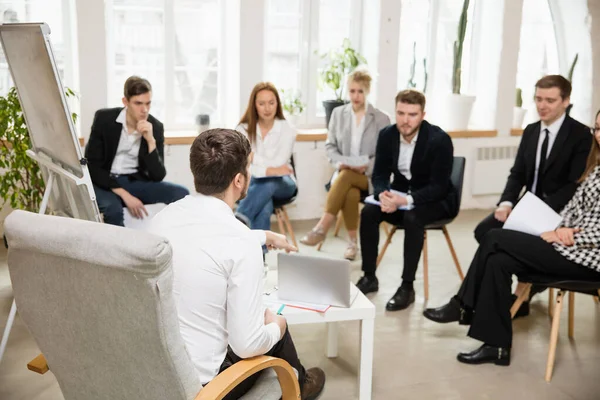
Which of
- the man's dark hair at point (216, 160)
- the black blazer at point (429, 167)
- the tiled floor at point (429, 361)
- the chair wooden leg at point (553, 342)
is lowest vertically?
the tiled floor at point (429, 361)

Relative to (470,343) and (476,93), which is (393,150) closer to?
(470,343)

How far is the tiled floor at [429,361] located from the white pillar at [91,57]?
145cm

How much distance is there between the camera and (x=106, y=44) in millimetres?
5375

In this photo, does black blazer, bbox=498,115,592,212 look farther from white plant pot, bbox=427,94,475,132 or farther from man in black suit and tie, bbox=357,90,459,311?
white plant pot, bbox=427,94,475,132

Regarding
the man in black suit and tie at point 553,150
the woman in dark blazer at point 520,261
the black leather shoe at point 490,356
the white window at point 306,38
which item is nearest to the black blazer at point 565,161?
the man in black suit and tie at point 553,150

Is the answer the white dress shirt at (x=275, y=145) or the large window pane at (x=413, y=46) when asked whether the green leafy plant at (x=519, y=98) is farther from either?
the white dress shirt at (x=275, y=145)

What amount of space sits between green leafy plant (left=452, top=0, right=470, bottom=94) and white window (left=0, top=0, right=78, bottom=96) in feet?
10.7

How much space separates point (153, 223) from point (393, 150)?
2451 millimetres

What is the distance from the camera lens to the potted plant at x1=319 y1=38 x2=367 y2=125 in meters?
5.96

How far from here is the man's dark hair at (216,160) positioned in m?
2.13

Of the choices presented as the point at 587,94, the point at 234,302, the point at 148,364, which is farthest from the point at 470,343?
the point at 587,94

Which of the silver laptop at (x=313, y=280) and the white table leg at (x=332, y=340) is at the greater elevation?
the silver laptop at (x=313, y=280)

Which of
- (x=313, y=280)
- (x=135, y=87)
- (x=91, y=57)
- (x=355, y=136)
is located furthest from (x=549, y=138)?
(x=91, y=57)

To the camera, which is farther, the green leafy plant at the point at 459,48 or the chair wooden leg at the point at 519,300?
the green leafy plant at the point at 459,48
